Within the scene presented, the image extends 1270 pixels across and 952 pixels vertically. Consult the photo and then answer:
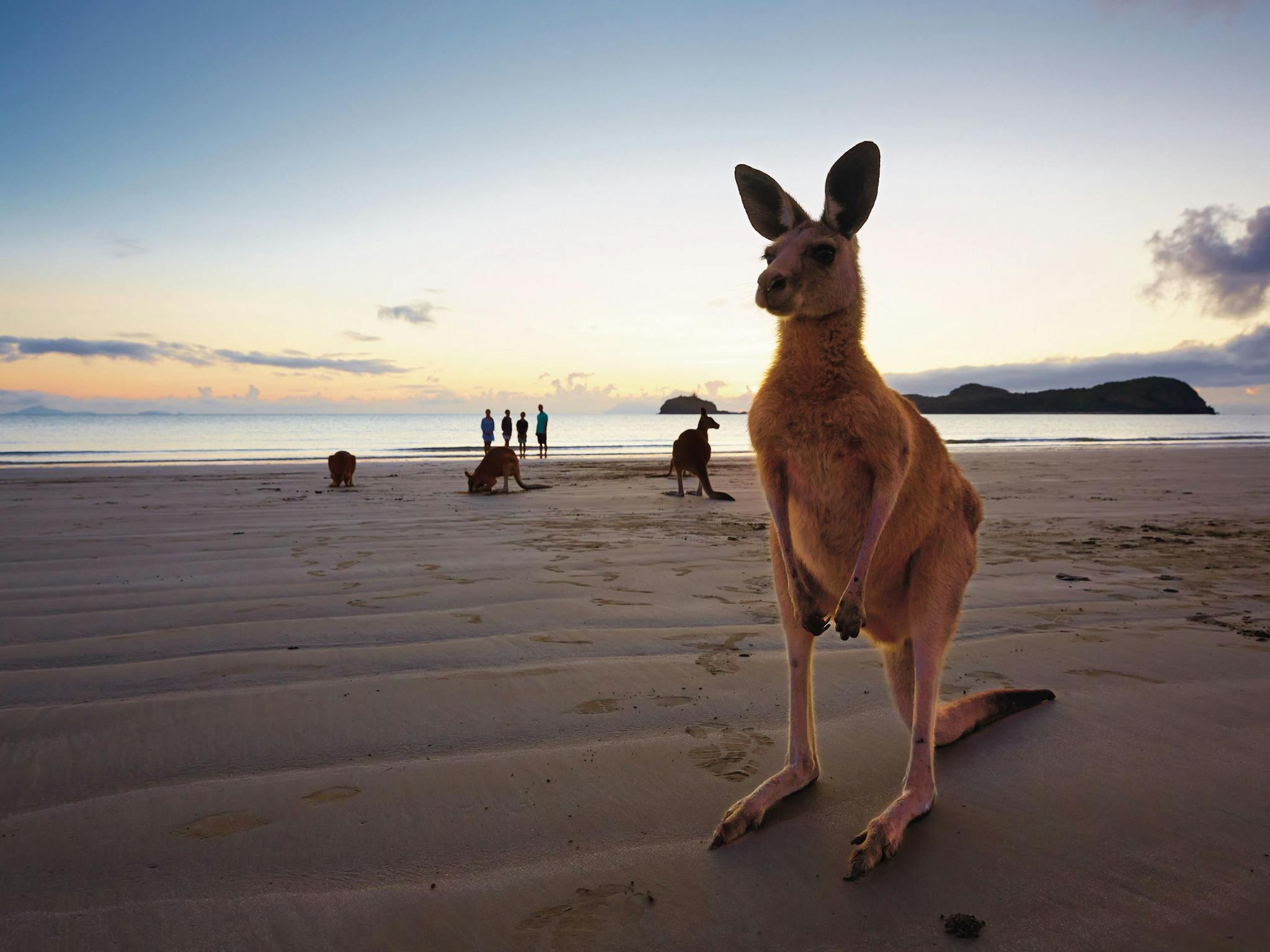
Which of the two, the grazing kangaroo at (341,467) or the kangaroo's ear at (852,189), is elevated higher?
the kangaroo's ear at (852,189)

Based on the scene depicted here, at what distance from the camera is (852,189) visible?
76.2 inches

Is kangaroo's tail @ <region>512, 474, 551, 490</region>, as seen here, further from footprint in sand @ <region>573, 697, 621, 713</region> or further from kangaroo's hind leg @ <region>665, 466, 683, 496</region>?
footprint in sand @ <region>573, 697, 621, 713</region>

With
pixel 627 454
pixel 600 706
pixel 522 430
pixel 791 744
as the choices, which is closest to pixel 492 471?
pixel 600 706

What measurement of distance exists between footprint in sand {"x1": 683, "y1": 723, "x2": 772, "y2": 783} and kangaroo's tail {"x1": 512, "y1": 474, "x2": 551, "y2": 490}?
8.88 meters

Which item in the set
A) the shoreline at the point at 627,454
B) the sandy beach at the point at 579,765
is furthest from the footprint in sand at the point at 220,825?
the shoreline at the point at 627,454

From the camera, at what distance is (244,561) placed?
16.3 feet

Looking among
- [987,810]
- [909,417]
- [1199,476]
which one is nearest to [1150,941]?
[987,810]

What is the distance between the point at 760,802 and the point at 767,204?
62.7 inches

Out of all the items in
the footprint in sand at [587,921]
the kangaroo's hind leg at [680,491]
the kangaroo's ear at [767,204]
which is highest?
the kangaroo's ear at [767,204]

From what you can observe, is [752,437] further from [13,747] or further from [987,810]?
[13,747]

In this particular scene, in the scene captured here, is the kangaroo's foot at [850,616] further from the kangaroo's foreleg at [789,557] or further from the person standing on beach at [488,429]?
the person standing on beach at [488,429]

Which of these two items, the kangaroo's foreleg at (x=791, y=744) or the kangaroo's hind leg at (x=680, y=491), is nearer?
the kangaroo's foreleg at (x=791, y=744)

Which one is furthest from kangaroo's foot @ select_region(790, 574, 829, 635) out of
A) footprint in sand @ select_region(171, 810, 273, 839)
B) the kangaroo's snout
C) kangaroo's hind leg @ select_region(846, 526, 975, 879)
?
footprint in sand @ select_region(171, 810, 273, 839)

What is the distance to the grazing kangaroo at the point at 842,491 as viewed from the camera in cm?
180
